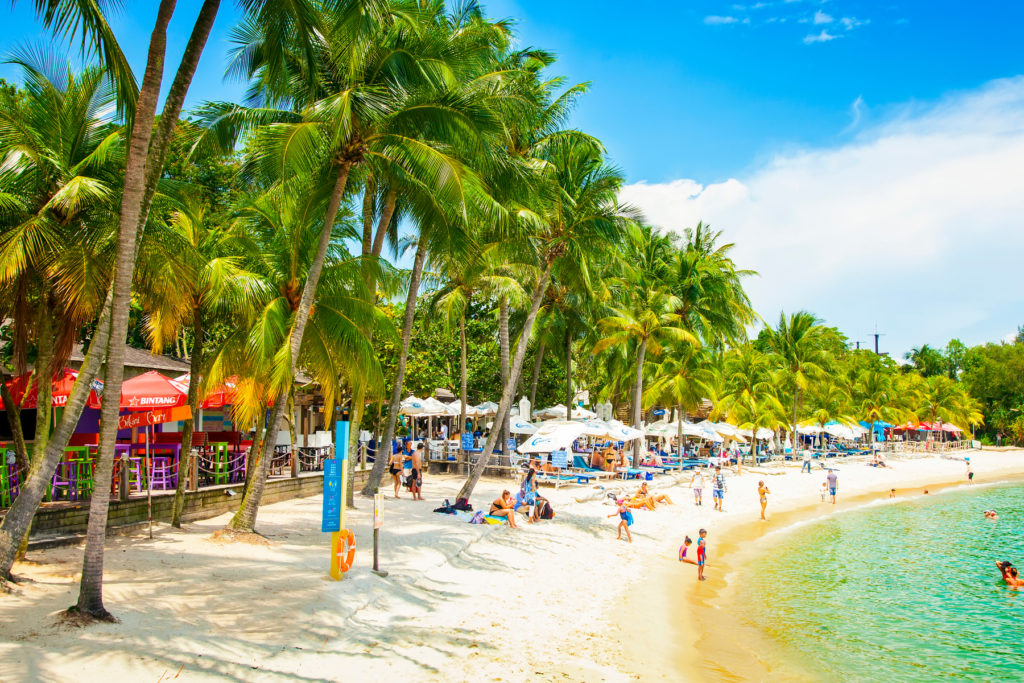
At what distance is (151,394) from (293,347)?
283 cm

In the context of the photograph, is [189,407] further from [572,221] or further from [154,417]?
[572,221]

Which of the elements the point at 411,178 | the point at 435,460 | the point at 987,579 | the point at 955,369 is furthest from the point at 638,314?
the point at 955,369

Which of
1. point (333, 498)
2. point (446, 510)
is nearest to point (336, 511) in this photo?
point (333, 498)

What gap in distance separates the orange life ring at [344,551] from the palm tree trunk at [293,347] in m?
2.37

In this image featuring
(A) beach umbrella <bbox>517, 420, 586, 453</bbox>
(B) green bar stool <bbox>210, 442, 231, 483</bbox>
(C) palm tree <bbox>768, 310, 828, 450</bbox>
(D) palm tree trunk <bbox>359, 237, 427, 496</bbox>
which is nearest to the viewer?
(B) green bar stool <bbox>210, 442, 231, 483</bbox>

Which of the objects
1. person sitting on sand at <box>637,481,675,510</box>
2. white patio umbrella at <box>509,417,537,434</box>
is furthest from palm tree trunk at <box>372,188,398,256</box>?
white patio umbrella at <box>509,417,537,434</box>

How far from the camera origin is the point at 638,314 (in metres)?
31.3

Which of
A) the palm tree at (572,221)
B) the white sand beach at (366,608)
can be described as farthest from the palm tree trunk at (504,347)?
the white sand beach at (366,608)

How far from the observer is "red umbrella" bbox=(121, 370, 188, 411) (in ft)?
37.9

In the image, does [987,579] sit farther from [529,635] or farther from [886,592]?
[529,635]

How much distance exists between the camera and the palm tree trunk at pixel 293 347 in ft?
37.2

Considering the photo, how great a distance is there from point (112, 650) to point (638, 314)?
26896 mm

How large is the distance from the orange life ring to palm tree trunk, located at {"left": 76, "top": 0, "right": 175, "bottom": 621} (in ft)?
10.2

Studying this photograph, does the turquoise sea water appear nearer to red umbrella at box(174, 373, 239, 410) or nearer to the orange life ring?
the orange life ring
